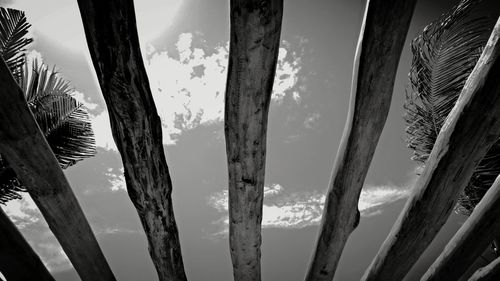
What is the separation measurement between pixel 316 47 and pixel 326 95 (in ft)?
5.48

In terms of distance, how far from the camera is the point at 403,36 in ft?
3.48

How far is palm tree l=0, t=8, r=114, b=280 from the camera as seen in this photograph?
1.26 meters

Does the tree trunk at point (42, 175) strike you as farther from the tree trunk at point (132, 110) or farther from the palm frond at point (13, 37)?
the palm frond at point (13, 37)

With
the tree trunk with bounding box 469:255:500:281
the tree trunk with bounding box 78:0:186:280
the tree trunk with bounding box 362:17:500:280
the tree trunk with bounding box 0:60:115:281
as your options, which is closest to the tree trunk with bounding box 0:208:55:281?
the tree trunk with bounding box 0:60:115:281

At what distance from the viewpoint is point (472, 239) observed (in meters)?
1.85

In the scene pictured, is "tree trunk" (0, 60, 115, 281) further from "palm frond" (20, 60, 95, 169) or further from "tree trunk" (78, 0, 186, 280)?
"palm frond" (20, 60, 95, 169)

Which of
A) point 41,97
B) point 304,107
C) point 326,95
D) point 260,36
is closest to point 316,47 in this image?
point 326,95

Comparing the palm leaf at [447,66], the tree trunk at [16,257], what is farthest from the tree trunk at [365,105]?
the tree trunk at [16,257]

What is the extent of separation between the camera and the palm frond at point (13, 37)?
2541 millimetres

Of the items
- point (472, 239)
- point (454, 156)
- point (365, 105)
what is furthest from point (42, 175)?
point (472, 239)

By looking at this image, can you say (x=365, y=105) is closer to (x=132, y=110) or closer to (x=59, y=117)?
(x=132, y=110)

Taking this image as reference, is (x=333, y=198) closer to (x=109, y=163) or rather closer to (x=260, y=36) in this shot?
(x=260, y=36)

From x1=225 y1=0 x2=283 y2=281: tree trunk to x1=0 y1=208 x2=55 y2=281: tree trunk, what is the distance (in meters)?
1.34

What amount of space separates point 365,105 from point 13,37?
3227 millimetres
